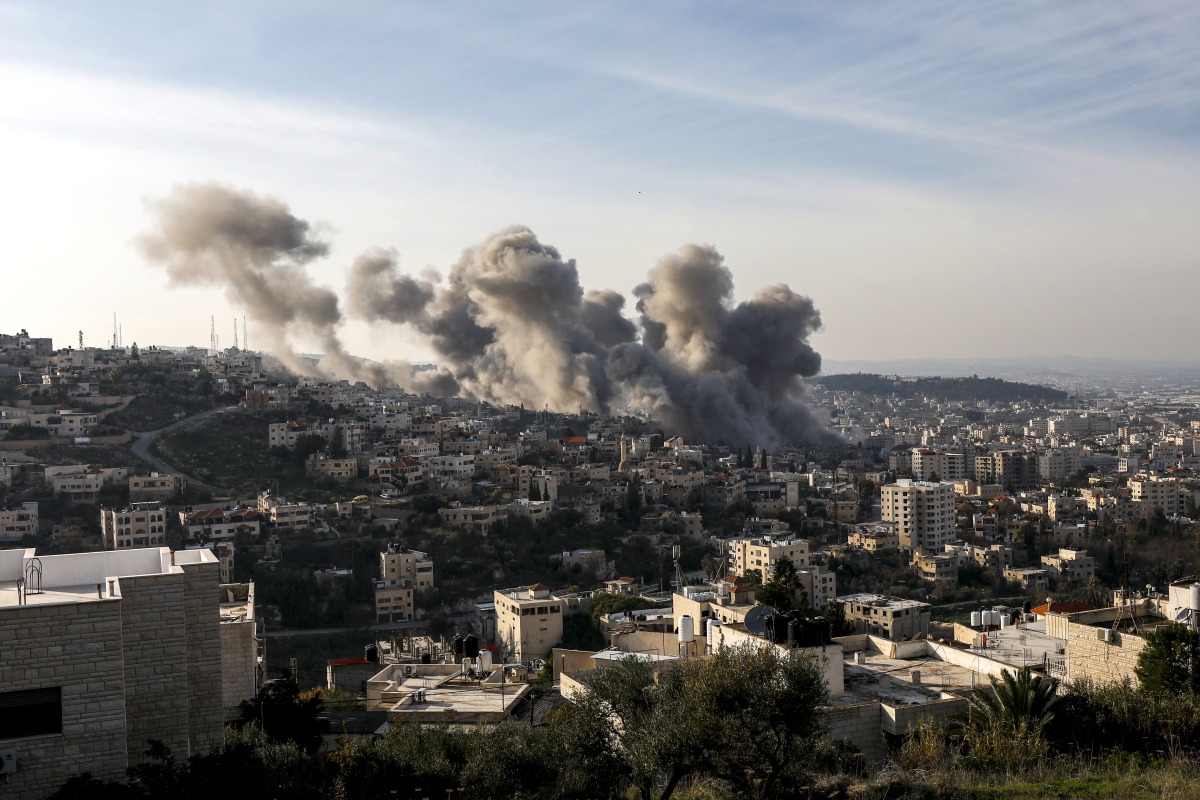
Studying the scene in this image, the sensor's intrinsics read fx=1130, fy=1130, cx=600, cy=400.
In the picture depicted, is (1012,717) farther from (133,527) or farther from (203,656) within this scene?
(133,527)

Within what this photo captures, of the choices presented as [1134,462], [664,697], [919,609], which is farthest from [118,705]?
[1134,462]

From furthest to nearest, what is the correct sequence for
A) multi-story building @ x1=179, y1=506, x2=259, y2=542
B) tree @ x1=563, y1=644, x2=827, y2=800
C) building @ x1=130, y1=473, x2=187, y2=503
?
building @ x1=130, y1=473, x2=187, y2=503
multi-story building @ x1=179, y1=506, x2=259, y2=542
tree @ x1=563, y1=644, x2=827, y2=800

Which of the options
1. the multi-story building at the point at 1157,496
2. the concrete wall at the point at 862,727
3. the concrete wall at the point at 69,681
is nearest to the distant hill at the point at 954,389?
the multi-story building at the point at 1157,496

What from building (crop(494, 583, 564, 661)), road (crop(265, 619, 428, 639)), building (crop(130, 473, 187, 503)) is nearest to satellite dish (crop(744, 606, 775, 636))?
building (crop(494, 583, 564, 661))

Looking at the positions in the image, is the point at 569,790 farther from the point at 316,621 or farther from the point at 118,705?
the point at 316,621

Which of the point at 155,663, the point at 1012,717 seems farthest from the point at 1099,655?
the point at 155,663

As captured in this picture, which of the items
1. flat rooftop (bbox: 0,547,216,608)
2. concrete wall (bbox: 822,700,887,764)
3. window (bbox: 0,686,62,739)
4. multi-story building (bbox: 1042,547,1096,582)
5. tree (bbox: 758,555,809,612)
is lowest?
multi-story building (bbox: 1042,547,1096,582)

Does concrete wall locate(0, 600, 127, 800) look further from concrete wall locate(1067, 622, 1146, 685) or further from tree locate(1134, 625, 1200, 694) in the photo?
concrete wall locate(1067, 622, 1146, 685)
